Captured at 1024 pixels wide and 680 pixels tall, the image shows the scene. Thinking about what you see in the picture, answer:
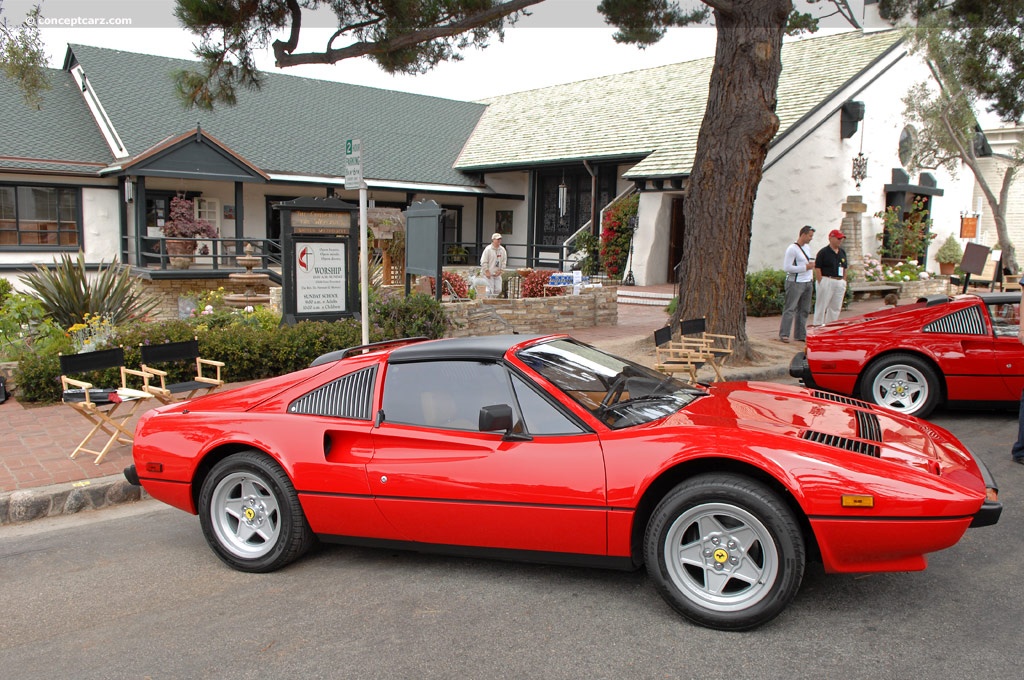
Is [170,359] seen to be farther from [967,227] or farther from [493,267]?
[967,227]

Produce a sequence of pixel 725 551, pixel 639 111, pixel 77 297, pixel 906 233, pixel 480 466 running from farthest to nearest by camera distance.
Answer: pixel 639 111 → pixel 906 233 → pixel 77 297 → pixel 480 466 → pixel 725 551

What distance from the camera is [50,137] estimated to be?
22.0 meters

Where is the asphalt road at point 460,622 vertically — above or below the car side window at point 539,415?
below

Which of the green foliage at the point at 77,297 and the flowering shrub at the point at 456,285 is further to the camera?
the flowering shrub at the point at 456,285

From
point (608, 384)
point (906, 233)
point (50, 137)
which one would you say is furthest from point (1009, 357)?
point (50, 137)

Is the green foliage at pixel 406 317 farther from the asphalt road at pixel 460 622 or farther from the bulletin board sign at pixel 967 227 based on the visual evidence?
the bulletin board sign at pixel 967 227

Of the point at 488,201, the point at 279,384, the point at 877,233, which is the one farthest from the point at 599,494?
the point at 488,201

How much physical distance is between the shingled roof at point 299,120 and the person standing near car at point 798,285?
15.7 metres

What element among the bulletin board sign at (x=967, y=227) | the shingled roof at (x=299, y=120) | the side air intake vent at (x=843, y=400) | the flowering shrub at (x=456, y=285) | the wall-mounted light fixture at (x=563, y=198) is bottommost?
the side air intake vent at (x=843, y=400)

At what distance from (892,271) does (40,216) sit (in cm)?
2250

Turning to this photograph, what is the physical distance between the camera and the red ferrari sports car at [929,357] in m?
7.52

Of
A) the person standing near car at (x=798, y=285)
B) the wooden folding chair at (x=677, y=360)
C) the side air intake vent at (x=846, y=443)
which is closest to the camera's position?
the side air intake vent at (x=846, y=443)

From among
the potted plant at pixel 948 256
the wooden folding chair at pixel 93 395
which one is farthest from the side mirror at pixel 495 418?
the potted plant at pixel 948 256

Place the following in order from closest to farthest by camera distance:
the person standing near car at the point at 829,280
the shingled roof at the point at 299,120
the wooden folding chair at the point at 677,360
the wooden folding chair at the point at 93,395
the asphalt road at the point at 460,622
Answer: the asphalt road at the point at 460,622
the wooden folding chair at the point at 93,395
the wooden folding chair at the point at 677,360
the person standing near car at the point at 829,280
the shingled roof at the point at 299,120
